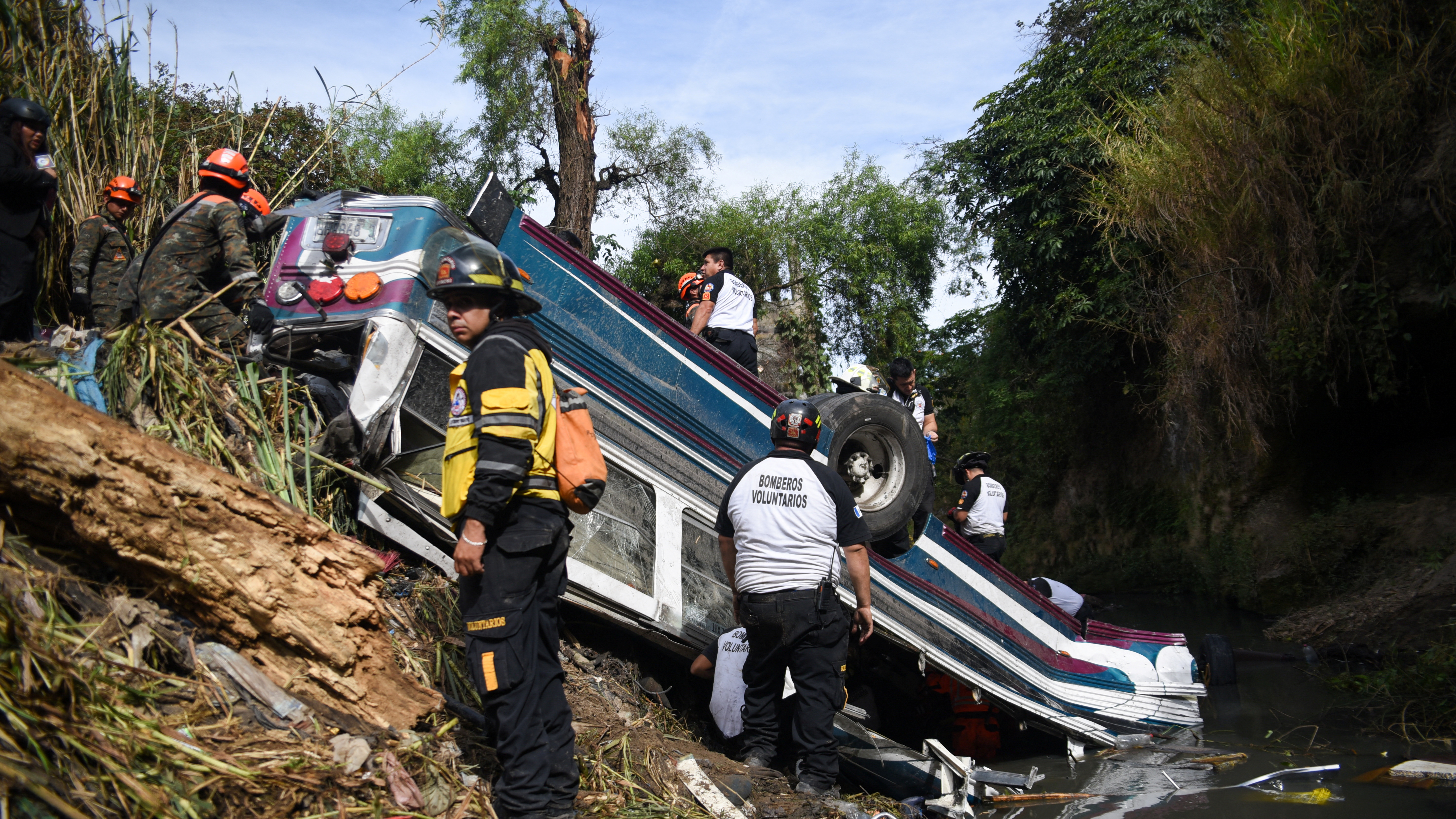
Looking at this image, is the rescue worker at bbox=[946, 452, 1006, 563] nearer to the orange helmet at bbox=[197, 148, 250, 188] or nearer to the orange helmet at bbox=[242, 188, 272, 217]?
the orange helmet at bbox=[242, 188, 272, 217]

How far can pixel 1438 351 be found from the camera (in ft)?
26.4

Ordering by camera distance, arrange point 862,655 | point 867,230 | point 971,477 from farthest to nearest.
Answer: point 867,230
point 971,477
point 862,655

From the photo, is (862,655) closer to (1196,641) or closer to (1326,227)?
(1196,641)

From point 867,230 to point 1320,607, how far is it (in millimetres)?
13110

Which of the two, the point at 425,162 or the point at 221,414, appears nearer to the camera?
the point at 221,414

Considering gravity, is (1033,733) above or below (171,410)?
below

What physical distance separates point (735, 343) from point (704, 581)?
1.85 meters

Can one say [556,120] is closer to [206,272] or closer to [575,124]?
[575,124]

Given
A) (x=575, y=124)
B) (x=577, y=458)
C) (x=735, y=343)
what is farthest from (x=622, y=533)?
(x=575, y=124)

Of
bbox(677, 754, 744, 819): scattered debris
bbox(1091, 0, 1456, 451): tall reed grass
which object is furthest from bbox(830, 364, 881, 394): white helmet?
bbox(1091, 0, 1456, 451): tall reed grass

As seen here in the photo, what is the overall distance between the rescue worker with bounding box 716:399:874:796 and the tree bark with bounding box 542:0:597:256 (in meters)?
8.51

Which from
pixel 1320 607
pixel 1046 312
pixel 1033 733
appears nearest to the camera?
pixel 1033 733

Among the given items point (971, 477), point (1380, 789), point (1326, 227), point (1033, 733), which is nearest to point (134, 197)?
point (971, 477)

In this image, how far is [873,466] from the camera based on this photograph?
15.8 ft
